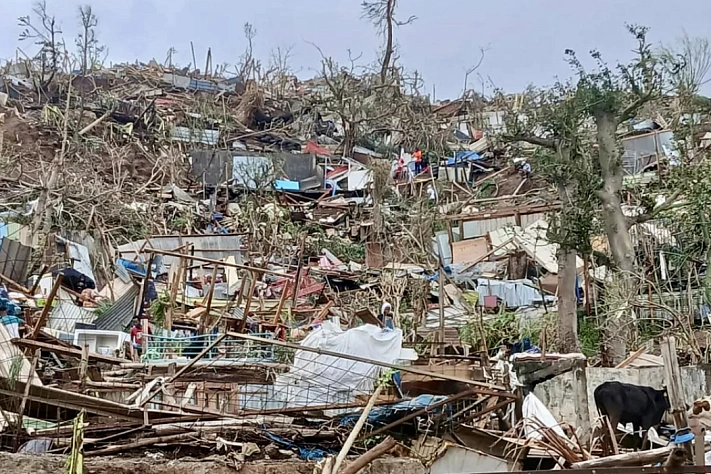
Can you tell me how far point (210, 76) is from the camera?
31.2 m

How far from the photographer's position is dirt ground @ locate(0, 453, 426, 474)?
5867 millimetres

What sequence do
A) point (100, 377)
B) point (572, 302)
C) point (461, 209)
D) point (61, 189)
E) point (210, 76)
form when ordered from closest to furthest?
point (100, 377)
point (572, 302)
point (61, 189)
point (461, 209)
point (210, 76)

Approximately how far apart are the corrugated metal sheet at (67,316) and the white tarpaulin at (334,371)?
4396 millimetres

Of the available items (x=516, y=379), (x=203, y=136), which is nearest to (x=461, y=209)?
(x=203, y=136)

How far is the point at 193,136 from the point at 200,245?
324 inches

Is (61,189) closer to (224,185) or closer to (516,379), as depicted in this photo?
(224,185)

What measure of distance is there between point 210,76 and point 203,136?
8129 millimetres

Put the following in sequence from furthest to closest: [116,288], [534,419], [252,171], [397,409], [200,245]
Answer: [252,171], [200,245], [116,288], [397,409], [534,419]

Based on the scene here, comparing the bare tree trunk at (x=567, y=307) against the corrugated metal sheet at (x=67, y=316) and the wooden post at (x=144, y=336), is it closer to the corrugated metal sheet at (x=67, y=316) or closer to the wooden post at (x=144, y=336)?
the wooden post at (x=144, y=336)

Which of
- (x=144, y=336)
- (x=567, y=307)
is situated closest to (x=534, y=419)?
(x=144, y=336)

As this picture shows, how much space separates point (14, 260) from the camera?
40.3ft

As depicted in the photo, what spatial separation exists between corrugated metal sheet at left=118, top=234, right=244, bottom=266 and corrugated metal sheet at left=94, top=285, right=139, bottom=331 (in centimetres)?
393

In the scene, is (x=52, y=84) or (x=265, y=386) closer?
(x=265, y=386)

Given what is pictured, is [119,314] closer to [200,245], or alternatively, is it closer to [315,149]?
[200,245]
